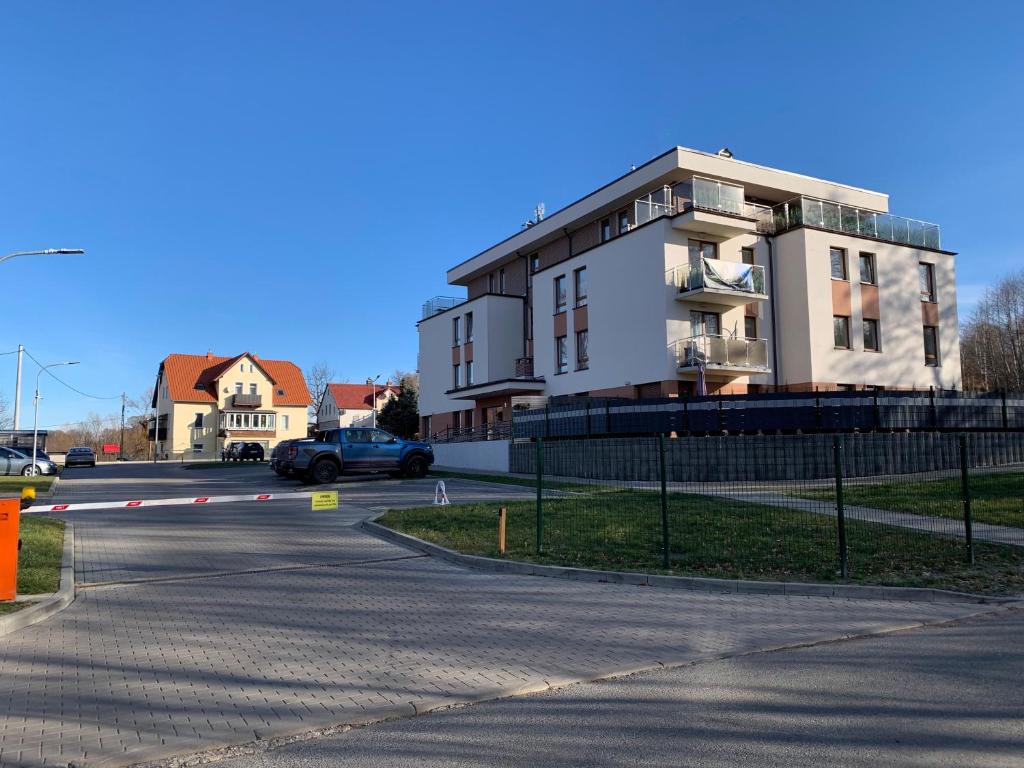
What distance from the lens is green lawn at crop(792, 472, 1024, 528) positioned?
37.0ft

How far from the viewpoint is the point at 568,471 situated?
2466 cm

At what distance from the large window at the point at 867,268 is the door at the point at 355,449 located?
23.7 meters

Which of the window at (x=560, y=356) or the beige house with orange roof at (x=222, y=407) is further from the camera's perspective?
the beige house with orange roof at (x=222, y=407)

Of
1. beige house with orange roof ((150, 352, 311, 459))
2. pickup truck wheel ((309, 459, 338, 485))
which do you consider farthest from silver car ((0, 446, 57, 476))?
beige house with orange roof ((150, 352, 311, 459))

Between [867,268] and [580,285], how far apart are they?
13.0m

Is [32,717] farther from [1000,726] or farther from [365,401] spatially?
[365,401]

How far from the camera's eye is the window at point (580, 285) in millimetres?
35438

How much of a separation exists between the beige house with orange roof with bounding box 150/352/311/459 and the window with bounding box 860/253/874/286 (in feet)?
184

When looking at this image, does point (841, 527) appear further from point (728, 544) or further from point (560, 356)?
point (560, 356)

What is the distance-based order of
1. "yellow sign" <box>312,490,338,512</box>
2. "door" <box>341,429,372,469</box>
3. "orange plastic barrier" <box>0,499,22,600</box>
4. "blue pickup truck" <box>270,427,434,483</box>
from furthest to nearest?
"door" <box>341,429,372,469</box> → "blue pickup truck" <box>270,427,434,483</box> → "yellow sign" <box>312,490,338,512</box> → "orange plastic barrier" <box>0,499,22,600</box>

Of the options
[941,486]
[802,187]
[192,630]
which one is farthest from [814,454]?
[802,187]

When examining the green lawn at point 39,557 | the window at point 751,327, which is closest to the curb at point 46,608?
the green lawn at point 39,557

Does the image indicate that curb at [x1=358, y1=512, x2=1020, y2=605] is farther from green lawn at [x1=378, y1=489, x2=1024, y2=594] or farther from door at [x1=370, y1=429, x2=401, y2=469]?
door at [x1=370, y1=429, x2=401, y2=469]

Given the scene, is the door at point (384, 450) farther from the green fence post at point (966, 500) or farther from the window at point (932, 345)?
the window at point (932, 345)
